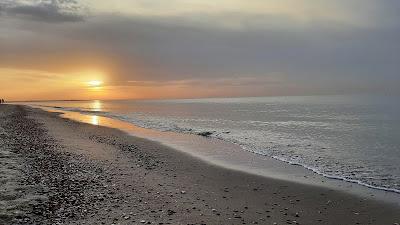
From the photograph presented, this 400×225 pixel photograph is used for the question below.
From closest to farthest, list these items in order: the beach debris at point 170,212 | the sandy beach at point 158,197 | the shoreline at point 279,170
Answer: the sandy beach at point 158,197
the beach debris at point 170,212
the shoreline at point 279,170

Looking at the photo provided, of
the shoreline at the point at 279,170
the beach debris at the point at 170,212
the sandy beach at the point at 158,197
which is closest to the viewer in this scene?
the sandy beach at the point at 158,197

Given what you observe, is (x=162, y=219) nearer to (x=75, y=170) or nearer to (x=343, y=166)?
(x=75, y=170)

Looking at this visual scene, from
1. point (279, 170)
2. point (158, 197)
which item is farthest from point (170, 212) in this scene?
point (279, 170)

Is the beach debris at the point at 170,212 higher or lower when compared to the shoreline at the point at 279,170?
higher

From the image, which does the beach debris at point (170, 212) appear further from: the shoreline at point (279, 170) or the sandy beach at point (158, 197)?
the shoreline at point (279, 170)

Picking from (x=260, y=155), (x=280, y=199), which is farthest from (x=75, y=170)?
(x=260, y=155)

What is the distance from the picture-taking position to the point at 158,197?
1389 cm

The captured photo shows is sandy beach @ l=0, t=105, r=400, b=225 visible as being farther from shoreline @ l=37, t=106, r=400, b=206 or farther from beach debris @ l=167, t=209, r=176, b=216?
shoreline @ l=37, t=106, r=400, b=206

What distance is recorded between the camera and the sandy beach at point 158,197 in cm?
1150

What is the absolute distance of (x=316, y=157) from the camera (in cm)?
2652

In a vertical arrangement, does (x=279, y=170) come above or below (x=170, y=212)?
below

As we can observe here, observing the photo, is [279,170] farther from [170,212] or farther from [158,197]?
[170,212]

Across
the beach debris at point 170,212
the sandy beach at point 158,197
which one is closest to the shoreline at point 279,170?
the sandy beach at point 158,197

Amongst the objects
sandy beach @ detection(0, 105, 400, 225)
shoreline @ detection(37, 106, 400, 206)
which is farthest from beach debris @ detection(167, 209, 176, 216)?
shoreline @ detection(37, 106, 400, 206)
